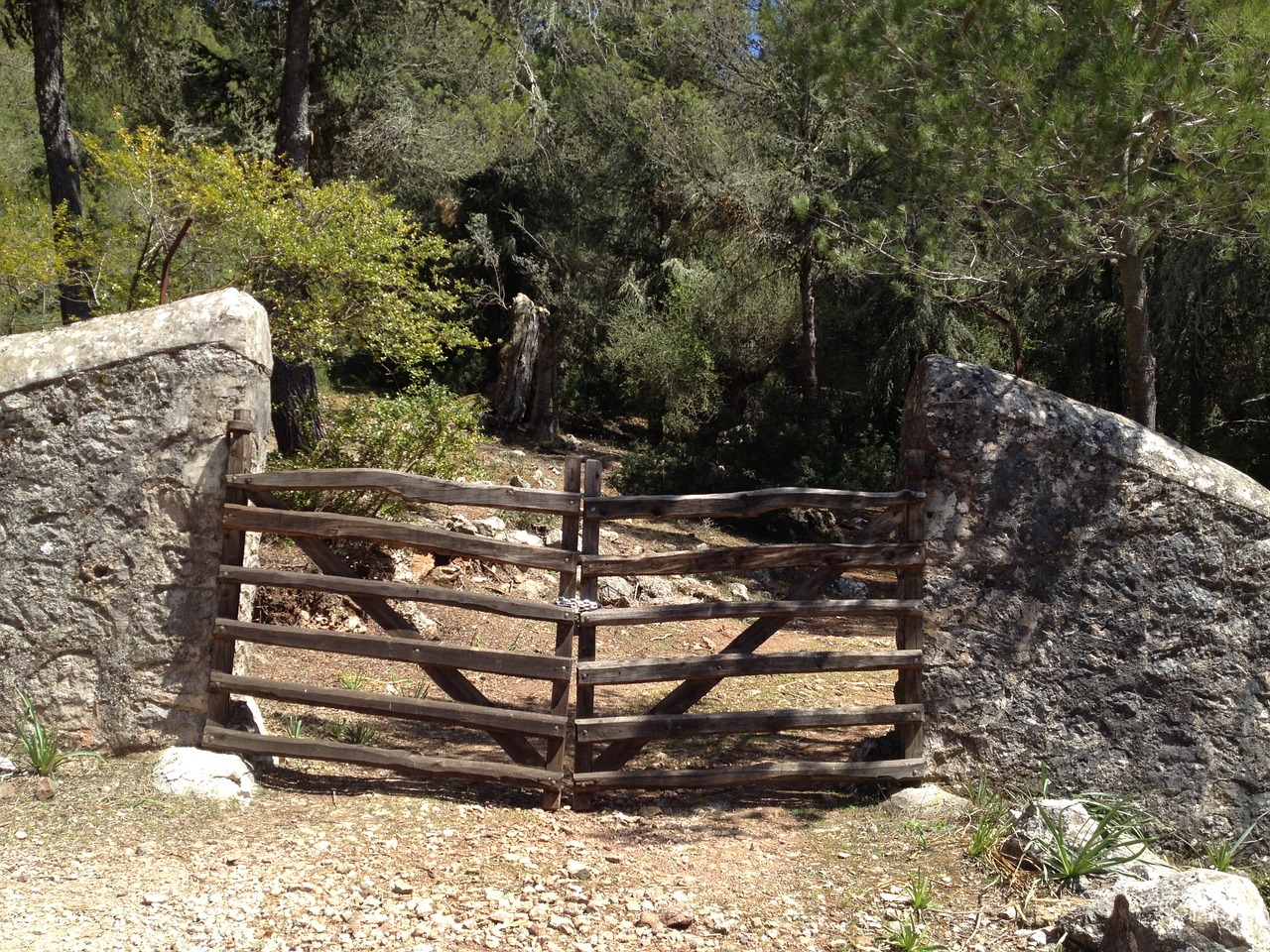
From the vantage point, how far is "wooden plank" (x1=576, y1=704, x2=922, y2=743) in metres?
5.44

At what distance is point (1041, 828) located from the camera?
4.94 metres

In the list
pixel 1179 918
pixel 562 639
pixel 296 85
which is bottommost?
pixel 1179 918

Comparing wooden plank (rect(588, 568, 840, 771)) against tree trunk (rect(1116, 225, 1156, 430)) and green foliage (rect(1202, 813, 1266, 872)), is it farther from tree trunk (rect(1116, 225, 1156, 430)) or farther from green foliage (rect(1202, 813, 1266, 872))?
tree trunk (rect(1116, 225, 1156, 430))

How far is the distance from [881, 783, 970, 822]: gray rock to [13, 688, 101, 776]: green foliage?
4101 mm

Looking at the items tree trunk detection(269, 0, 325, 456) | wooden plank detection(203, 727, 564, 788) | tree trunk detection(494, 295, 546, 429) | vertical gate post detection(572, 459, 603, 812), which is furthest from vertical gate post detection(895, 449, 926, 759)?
tree trunk detection(494, 295, 546, 429)

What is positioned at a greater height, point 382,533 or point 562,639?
point 382,533

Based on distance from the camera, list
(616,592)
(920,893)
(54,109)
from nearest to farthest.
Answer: (920,893)
(616,592)
(54,109)

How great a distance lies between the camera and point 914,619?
18.3 ft

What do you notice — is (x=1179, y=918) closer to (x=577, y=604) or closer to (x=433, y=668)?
(x=577, y=604)

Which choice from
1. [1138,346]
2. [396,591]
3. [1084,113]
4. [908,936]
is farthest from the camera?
[1138,346]

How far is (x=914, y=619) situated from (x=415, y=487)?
106 inches

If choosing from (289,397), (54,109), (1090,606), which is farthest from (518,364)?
(1090,606)

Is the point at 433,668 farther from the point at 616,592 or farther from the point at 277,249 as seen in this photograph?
the point at 277,249

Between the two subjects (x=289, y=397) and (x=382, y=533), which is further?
(x=289, y=397)
